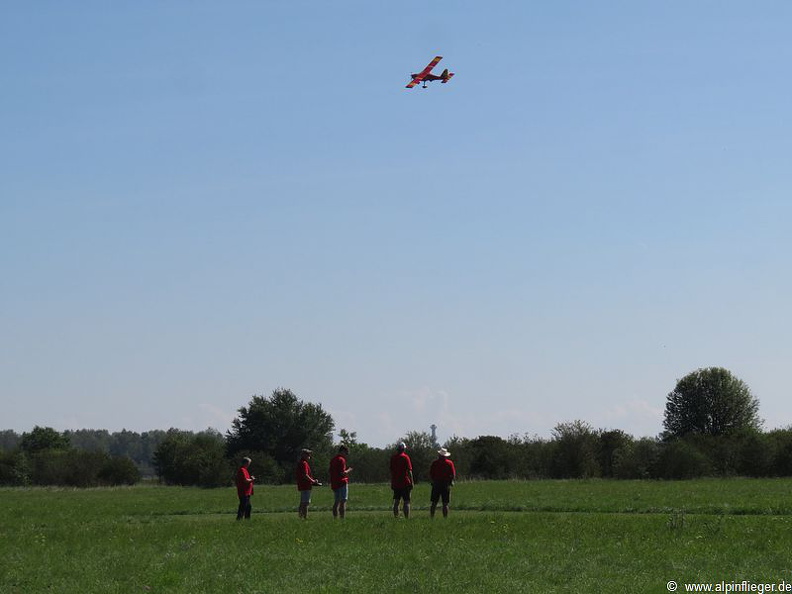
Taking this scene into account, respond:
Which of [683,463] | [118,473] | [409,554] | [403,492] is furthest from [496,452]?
[409,554]

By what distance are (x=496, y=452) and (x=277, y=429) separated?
2150cm

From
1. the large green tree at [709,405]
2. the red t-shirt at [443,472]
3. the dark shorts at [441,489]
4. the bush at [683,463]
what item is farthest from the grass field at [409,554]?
the large green tree at [709,405]

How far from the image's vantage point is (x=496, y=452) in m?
70.4

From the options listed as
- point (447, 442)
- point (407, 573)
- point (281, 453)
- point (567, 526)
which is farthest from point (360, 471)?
point (407, 573)

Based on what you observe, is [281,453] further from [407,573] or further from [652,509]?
[407,573]

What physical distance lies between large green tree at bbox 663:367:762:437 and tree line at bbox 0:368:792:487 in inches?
3.5

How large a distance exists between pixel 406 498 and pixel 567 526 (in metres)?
5.88

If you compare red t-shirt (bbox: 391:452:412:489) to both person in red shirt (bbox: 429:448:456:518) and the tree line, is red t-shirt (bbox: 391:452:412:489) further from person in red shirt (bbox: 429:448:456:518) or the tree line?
the tree line

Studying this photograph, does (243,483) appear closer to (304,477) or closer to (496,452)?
(304,477)

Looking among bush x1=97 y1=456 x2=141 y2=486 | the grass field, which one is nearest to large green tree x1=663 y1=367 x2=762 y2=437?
bush x1=97 y1=456 x2=141 y2=486

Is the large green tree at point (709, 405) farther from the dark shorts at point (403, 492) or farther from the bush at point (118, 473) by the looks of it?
the dark shorts at point (403, 492)

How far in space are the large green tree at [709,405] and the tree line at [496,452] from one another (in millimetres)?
89

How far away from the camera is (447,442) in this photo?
74.7m

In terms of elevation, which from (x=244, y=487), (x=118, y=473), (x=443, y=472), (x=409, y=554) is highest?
(x=118, y=473)
